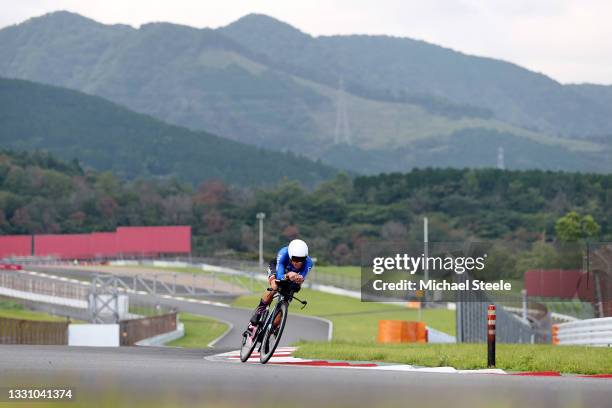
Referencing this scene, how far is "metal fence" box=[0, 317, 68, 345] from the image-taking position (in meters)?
42.2

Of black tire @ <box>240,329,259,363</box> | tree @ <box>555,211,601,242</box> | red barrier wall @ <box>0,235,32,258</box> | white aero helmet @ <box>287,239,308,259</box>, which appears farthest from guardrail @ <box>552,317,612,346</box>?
tree @ <box>555,211,601,242</box>

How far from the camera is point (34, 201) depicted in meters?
173

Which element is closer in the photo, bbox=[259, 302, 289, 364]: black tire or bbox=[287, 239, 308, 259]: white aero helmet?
bbox=[287, 239, 308, 259]: white aero helmet

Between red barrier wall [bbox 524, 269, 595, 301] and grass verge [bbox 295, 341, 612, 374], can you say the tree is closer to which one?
red barrier wall [bbox 524, 269, 595, 301]

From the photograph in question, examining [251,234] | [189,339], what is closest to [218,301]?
[189,339]

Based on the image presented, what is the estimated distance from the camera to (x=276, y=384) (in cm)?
1692

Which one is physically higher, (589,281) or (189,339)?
(589,281)

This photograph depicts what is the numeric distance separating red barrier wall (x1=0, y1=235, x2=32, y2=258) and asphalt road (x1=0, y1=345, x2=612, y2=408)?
393ft

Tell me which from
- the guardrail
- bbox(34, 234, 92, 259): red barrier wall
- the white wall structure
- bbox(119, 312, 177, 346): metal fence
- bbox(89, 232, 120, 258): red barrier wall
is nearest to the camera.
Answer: the guardrail

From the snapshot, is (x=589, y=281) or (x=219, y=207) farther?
(x=219, y=207)

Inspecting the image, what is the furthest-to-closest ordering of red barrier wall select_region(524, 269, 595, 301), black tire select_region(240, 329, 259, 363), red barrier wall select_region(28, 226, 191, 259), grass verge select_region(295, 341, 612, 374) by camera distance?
1. red barrier wall select_region(28, 226, 191, 259)
2. red barrier wall select_region(524, 269, 595, 301)
3. black tire select_region(240, 329, 259, 363)
4. grass verge select_region(295, 341, 612, 374)

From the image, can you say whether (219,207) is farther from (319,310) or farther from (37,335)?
(37,335)

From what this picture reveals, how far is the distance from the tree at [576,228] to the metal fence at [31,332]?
115m

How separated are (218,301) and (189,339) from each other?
30.8 m
